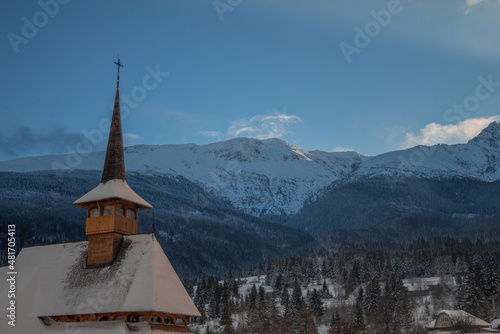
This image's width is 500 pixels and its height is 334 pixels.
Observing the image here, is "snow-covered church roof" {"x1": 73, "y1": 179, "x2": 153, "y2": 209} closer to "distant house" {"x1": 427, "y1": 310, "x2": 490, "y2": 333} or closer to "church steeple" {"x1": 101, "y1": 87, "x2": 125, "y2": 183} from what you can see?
"church steeple" {"x1": 101, "y1": 87, "x2": 125, "y2": 183}

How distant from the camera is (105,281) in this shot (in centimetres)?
4288

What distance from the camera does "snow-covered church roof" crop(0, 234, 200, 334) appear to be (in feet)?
134

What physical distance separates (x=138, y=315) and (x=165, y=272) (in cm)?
362

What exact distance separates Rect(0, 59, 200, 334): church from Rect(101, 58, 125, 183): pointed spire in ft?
0.34

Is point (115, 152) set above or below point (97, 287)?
above

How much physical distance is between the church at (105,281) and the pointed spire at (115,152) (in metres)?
0.10

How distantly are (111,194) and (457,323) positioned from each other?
90.0 m

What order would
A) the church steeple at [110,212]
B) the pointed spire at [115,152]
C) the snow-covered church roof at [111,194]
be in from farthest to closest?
the pointed spire at [115,152] → the snow-covered church roof at [111,194] → the church steeple at [110,212]

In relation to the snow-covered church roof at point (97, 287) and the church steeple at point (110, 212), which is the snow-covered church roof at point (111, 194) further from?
the snow-covered church roof at point (97, 287)

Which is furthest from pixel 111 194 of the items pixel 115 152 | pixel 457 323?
pixel 457 323

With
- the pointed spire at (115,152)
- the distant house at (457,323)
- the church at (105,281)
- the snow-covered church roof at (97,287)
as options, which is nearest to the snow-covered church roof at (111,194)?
the church at (105,281)

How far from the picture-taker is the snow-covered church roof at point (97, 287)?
40.8 meters

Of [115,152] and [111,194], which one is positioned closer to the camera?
[111,194]

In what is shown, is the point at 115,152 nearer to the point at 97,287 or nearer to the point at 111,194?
the point at 111,194
